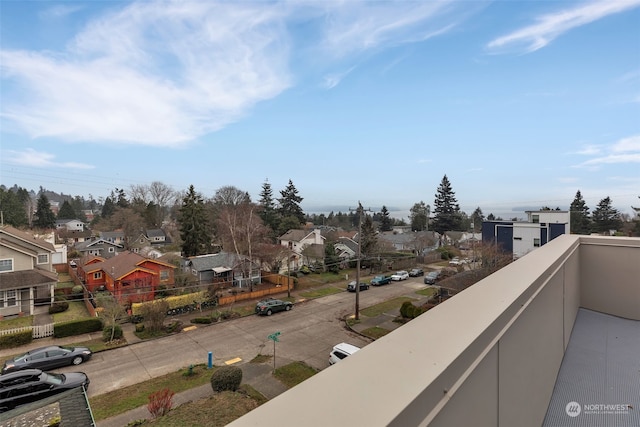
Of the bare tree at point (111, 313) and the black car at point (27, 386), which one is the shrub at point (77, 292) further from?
the black car at point (27, 386)

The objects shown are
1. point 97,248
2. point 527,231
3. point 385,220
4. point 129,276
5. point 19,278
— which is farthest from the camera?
point 385,220

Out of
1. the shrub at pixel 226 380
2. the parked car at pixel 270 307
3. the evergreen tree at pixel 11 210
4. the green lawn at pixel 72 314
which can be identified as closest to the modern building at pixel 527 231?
the parked car at pixel 270 307

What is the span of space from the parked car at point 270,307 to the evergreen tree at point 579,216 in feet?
123

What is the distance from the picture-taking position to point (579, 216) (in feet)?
125

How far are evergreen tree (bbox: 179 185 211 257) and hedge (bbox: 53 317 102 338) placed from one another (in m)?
13.8

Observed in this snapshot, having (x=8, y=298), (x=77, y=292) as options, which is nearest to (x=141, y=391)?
(x=8, y=298)

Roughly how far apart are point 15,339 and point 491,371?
59.5 ft

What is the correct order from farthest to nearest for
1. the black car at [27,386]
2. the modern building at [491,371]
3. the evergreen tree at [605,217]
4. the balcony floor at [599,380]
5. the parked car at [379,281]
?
the evergreen tree at [605,217], the parked car at [379,281], the black car at [27,386], the balcony floor at [599,380], the modern building at [491,371]

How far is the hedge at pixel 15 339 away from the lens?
1230 centimetres

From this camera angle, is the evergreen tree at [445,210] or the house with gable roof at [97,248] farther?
the evergreen tree at [445,210]

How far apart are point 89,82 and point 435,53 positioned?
1387cm

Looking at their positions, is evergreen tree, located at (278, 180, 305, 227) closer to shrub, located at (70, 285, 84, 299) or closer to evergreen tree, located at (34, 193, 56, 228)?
shrub, located at (70, 285, 84, 299)

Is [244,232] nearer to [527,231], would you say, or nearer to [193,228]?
[193,228]

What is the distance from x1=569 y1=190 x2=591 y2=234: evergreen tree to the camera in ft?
121
